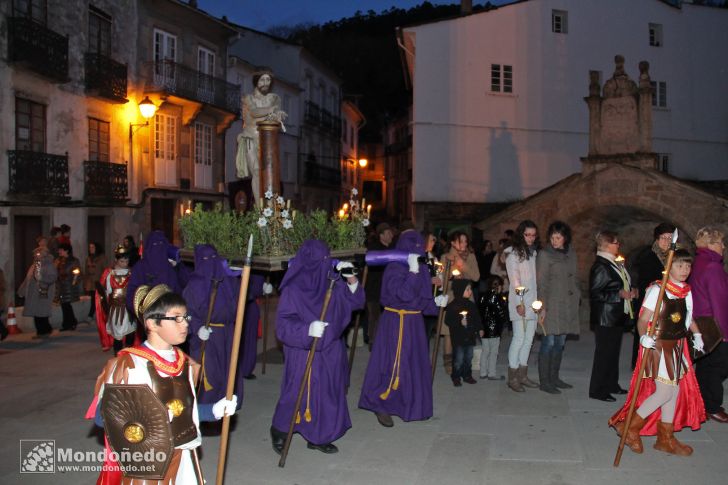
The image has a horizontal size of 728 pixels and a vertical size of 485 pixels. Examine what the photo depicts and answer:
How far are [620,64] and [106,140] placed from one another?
14751 mm

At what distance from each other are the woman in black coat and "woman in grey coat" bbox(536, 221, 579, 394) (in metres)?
0.38

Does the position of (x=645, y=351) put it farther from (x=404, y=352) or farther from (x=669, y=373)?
(x=404, y=352)

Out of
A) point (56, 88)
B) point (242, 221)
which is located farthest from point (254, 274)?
point (56, 88)

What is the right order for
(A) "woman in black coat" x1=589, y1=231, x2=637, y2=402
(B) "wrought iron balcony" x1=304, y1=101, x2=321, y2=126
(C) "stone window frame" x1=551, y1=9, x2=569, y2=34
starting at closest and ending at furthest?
(A) "woman in black coat" x1=589, y1=231, x2=637, y2=402
(C) "stone window frame" x1=551, y1=9, x2=569, y2=34
(B) "wrought iron balcony" x1=304, y1=101, x2=321, y2=126

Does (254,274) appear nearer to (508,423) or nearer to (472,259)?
(472,259)

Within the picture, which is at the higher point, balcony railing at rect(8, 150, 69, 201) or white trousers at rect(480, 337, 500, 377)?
balcony railing at rect(8, 150, 69, 201)

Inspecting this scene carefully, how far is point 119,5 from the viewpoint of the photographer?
71.3 feet

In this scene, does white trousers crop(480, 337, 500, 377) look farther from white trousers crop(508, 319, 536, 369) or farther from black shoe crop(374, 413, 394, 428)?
black shoe crop(374, 413, 394, 428)

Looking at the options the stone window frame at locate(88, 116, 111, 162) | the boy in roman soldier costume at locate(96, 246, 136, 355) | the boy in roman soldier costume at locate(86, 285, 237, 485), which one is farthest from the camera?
the stone window frame at locate(88, 116, 111, 162)

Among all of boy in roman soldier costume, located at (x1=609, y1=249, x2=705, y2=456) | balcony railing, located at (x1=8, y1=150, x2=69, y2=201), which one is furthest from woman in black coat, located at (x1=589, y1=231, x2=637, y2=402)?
balcony railing, located at (x1=8, y1=150, x2=69, y2=201)

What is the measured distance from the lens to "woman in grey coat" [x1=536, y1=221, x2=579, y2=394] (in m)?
8.34

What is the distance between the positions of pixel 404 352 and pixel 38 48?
569 inches

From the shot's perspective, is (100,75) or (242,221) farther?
(100,75)

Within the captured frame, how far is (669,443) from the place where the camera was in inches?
244
